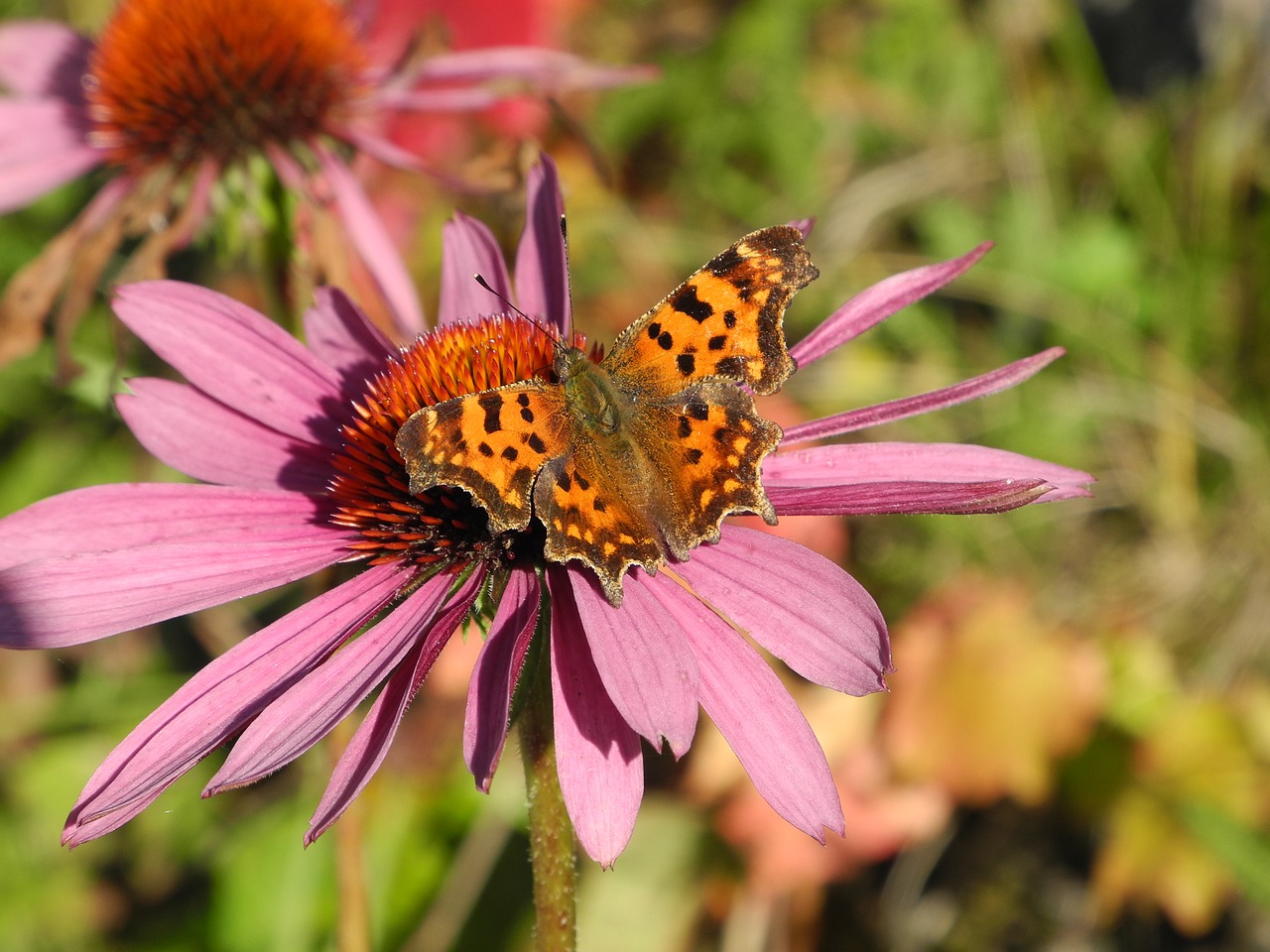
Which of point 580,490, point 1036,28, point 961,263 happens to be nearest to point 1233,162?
point 1036,28

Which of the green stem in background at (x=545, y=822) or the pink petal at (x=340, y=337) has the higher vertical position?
the pink petal at (x=340, y=337)

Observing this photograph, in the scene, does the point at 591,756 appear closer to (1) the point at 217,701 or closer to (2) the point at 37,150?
(1) the point at 217,701

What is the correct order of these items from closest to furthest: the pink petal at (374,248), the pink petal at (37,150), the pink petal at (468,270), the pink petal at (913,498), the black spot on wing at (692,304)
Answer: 1. the pink petal at (913,498)
2. the black spot on wing at (692,304)
3. the pink petal at (468,270)
4. the pink petal at (374,248)
5. the pink petal at (37,150)

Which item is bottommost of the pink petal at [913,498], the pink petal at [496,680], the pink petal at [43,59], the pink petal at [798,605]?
the pink petal at [798,605]

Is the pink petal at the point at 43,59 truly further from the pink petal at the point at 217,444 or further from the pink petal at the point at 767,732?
the pink petal at the point at 767,732

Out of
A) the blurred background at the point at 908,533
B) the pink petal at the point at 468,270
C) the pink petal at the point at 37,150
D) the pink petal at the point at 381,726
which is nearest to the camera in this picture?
the pink petal at the point at 381,726

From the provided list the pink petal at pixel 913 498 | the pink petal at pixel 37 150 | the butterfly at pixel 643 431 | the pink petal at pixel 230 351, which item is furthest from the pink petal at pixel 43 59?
the pink petal at pixel 913 498

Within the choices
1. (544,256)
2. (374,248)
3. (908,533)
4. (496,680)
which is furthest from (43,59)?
(908,533)
